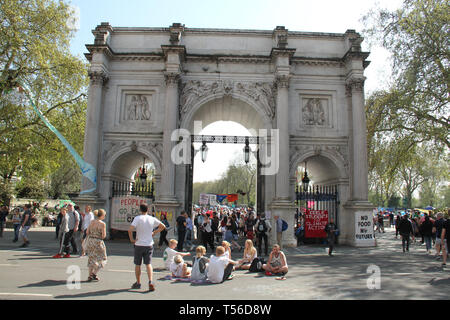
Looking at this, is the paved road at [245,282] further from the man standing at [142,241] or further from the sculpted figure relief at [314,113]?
the sculpted figure relief at [314,113]

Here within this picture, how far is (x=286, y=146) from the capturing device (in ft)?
59.0

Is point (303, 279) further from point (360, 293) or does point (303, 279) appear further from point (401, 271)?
point (401, 271)

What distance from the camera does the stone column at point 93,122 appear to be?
17969mm

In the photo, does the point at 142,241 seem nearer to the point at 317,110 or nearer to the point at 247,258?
the point at 247,258

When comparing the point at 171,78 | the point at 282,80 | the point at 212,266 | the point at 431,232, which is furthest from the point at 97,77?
the point at 431,232

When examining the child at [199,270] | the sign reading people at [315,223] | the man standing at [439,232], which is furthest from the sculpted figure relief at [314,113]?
the child at [199,270]

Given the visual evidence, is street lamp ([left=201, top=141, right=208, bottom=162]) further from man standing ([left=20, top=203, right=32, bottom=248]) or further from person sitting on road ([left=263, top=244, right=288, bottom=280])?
person sitting on road ([left=263, top=244, right=288, bottom=280])

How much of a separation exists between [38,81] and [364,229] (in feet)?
69.6

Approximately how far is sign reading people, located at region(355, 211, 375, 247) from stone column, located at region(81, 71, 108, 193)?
14.2 metres

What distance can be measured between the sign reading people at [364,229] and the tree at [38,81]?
19.8 metres

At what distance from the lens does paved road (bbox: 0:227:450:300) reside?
662 cm
